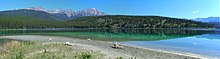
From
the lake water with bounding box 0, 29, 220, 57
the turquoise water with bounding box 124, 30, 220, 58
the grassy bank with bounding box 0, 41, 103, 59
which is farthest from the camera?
the lake water with bounding box 0, 29, 220, 57

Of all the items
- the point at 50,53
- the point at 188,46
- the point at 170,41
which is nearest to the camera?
the point at 50,53

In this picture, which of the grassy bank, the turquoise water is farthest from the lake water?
the grassy bank

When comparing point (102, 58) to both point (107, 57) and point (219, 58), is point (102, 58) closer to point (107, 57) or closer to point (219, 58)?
point (107, 57)

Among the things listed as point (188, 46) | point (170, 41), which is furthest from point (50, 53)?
point (170, 41)

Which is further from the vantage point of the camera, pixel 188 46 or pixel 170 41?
pixel 170 41

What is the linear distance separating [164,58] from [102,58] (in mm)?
6734

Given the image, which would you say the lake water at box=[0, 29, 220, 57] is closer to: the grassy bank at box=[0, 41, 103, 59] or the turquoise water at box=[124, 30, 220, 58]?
the turquoise water at box=[124, 30, 220, 58]

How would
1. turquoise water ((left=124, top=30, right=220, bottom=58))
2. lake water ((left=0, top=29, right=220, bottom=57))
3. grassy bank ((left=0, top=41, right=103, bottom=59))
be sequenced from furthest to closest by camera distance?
1. lake water ((left=0, top=29, right=220, bottom=57))
2. turquoise water ((left=124, top=30, right=220, bottom=58))
3. grassy bank ((left=0, top=41, right=103, bottom=59))

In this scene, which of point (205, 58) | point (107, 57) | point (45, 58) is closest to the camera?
point (45, 58)

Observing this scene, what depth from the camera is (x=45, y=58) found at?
80.9 ft

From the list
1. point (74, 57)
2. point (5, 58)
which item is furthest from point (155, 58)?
point (5, 58)

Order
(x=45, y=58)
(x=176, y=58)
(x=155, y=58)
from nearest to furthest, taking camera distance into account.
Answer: (x=45, y=58) → (x=155, y=58) → (x=176, y=58)

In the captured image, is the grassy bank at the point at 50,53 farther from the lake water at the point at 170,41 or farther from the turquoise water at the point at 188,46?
the lake water at the point at 170,41

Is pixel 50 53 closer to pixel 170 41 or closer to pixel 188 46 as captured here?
pixel 188 46
